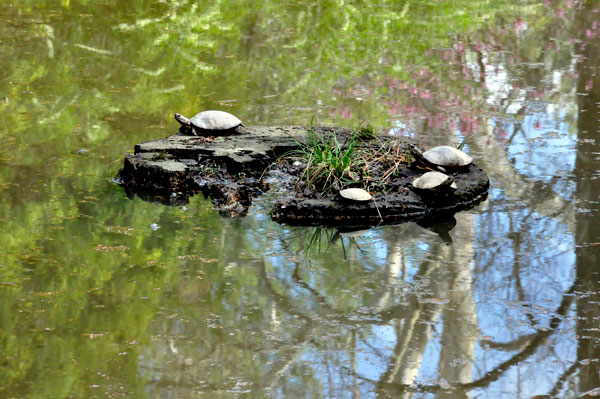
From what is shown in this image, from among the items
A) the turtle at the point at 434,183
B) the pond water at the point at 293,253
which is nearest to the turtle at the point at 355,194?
the pond water at the point at 293,253

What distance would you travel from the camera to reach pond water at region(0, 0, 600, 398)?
427 cm

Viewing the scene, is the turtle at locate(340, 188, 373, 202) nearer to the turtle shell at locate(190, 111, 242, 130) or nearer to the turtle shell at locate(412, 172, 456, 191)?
the turtle shell at locate(412, 172, 456, 191)

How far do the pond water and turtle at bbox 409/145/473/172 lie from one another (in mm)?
428

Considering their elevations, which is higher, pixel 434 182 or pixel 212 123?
pixel 212 123

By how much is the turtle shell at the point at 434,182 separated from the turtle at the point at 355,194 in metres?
0.46

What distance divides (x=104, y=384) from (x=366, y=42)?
374 inches

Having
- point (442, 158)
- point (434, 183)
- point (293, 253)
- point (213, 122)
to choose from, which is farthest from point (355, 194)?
point (213, 122)

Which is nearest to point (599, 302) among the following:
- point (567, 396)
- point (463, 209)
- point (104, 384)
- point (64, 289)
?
point (567, 396)

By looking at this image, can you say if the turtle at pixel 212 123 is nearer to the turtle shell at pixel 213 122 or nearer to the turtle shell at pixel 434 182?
the turtle shell at pixel 213 122

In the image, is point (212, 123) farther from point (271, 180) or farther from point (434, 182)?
point (434, 182)

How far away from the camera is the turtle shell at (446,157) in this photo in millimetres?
6828

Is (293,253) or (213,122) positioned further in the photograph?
(213,122)

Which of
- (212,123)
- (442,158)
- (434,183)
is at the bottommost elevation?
(434,183)

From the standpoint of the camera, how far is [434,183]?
6402mm
